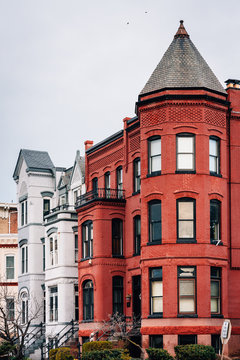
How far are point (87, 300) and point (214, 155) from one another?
12.7m

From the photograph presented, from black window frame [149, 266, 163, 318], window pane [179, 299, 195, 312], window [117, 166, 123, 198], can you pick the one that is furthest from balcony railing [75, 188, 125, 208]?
window pane [179, 299, 195, 312]

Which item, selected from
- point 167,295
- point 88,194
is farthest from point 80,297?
point 167,295

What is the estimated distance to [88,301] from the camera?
4478 cm

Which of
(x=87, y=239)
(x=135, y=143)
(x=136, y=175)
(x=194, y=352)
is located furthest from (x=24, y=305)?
(x=194, y=352)

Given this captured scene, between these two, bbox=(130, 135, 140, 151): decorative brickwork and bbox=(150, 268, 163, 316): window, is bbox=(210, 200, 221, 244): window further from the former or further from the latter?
bbox=(130, 135, 140, 151): decorative brickwork

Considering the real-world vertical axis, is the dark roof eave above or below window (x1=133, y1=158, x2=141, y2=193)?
above

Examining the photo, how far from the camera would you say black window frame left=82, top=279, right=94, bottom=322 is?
4426 cm

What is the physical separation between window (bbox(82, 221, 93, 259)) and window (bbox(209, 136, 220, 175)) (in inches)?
386

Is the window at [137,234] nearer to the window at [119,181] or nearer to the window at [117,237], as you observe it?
the window at [117,237]

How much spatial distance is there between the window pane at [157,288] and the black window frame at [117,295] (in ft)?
20.5

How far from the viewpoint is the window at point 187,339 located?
119 ft

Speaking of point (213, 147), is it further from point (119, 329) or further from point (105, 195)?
point (119, 329)

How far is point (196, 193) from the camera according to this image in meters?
37.8

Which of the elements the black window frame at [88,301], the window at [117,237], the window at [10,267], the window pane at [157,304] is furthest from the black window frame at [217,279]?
the window at [10,267]
